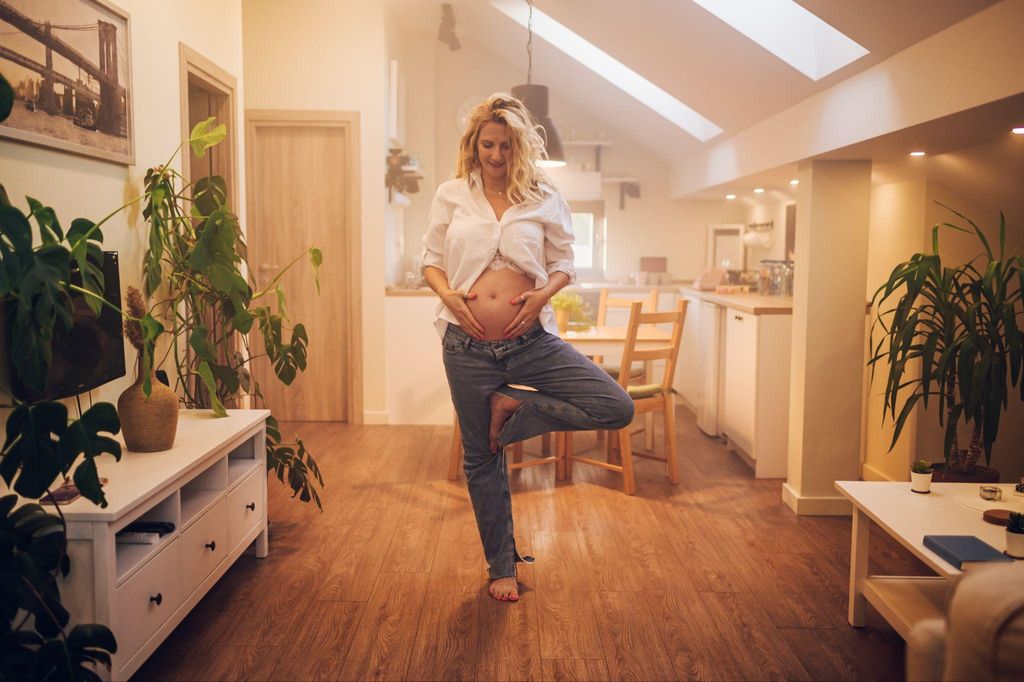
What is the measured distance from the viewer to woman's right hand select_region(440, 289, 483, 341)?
264cm

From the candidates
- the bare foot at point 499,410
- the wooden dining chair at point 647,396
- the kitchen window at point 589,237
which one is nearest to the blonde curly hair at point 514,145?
the bare foot at point 499,410

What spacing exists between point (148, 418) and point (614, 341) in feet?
8.46

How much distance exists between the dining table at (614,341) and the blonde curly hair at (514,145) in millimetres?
1727

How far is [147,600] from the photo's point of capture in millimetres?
2203

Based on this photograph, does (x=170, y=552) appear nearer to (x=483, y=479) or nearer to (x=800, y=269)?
(x=483, y=479)

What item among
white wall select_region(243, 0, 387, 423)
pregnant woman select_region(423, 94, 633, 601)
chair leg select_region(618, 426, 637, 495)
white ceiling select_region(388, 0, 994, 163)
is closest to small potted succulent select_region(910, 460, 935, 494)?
pregnant woman select_region(423, 94, 633, 601)

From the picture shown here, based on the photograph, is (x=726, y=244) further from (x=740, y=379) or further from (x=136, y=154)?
(x=136, y=154)

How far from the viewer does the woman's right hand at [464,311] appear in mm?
2643

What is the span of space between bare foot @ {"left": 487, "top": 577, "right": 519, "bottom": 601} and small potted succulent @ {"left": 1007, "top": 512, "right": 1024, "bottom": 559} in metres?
1.45

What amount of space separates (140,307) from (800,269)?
2.76 meters

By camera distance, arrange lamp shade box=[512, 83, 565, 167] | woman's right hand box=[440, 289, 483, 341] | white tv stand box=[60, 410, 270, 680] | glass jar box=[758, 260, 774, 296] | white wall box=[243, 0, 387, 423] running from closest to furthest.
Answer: white tv stand box=[60, 410, 270, 680] < woman's right hand box=[440, 289, 483, 341] < lamp shade box=[512, 83, 565, 167] < white wall box=[243, 0, 387, 423] < glass jar box=[758, 260, 774, 296]

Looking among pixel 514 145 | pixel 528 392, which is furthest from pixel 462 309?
pixel 514 145

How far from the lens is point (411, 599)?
2850 millimetres

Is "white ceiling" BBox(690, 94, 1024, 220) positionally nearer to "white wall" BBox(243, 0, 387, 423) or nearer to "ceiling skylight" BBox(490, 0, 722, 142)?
"ceiling skylight" BBox(490, 0, 722, 142)
